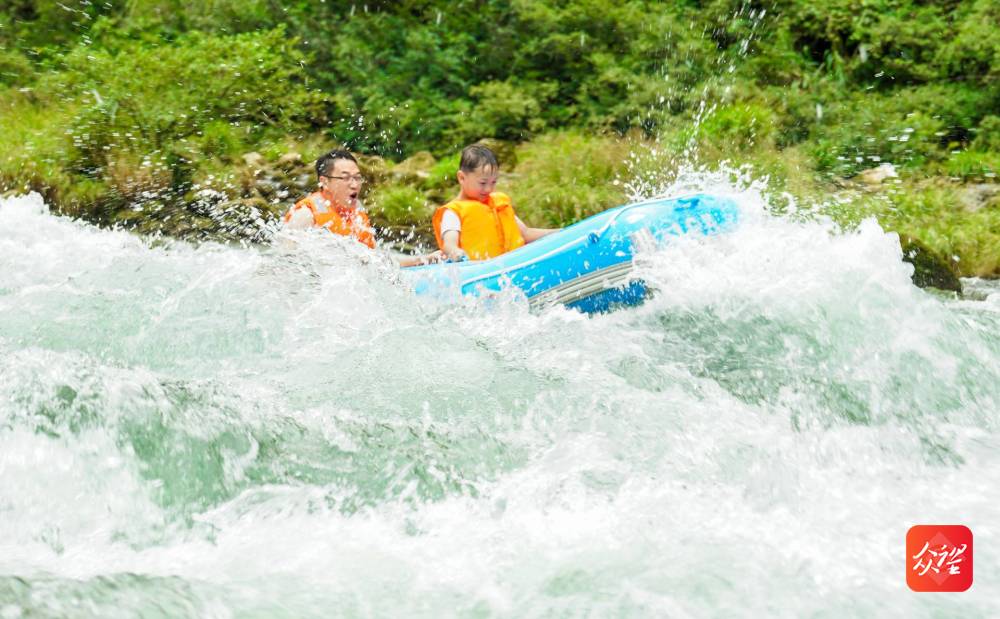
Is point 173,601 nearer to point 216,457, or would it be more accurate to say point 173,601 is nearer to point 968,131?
point 216,457

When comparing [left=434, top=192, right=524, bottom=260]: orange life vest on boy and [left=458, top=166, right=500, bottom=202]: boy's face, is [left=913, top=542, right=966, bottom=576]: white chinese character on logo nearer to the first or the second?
[left=434, top=192, right=524, bottom=260]: orange life vest on boy

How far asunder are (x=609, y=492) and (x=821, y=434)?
3.10 feet

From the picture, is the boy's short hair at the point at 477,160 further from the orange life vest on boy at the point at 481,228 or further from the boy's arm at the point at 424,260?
the boy's arm at the point at 424,260

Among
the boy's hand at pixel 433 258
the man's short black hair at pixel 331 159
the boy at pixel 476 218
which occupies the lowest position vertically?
A: the boy's hand at pixel 433 258

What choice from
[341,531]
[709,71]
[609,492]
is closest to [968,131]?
[709,71]

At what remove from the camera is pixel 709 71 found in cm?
1031

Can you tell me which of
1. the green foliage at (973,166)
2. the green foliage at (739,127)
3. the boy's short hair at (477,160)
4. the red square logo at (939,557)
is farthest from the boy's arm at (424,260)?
the green foliage at (973,166)

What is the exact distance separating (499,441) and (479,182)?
233 cm

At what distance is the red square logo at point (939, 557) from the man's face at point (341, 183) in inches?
139

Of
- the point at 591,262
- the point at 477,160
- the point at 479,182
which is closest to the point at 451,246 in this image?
the point at 479,182

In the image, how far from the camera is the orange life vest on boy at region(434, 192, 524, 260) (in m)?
5.41

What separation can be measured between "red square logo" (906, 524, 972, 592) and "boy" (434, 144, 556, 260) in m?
2.97

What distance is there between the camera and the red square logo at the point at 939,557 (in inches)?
104

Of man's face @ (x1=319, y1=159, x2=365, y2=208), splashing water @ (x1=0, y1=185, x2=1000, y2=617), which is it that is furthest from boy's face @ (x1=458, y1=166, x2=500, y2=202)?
splashing water @ (x1=0, y1=185, x2=1000, y2=617)
